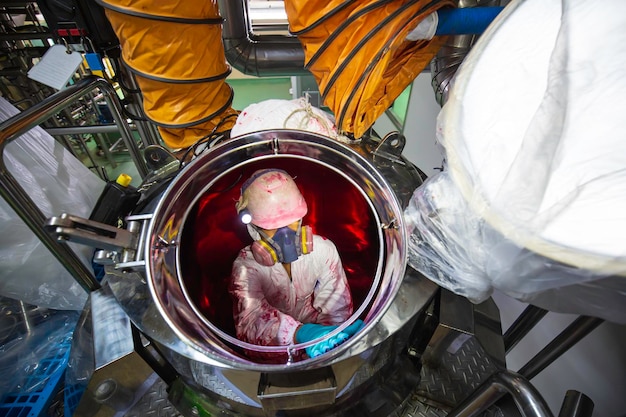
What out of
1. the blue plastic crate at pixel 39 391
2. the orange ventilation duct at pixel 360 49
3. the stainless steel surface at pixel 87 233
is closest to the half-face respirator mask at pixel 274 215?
the orange ventilation duct at pixel 360 49

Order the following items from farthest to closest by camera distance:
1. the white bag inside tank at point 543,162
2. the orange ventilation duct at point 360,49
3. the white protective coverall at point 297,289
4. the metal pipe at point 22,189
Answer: the white protective coverall at point 297,289, the metal pipe at point 22,189, the orange ventilation duct at point 360,49, the white bag inside tank at point 543,162

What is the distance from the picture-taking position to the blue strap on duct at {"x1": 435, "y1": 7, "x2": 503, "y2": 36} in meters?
0.86

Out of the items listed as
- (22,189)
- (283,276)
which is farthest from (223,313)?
(22,189)

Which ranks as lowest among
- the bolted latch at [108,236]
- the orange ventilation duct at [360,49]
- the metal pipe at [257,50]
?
the bolted latch at [108,236]

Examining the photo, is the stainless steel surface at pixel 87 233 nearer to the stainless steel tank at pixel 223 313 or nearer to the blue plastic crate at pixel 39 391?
the stainless steel tank at pixel 223 313

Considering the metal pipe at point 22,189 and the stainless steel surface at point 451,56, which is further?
the stainless steel surface at point 451,56

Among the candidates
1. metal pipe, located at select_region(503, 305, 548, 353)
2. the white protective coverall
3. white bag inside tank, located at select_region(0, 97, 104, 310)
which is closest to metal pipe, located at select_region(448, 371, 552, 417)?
metal pipe, located at select_region(503, 305, 548, 353)

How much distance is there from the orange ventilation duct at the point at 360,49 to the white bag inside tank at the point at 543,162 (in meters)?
0.27

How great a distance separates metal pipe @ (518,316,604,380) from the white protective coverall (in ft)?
2.08

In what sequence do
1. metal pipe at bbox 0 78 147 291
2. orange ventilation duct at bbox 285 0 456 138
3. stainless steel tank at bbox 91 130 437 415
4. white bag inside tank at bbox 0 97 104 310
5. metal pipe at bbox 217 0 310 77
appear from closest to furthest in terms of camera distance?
stainless steel tank at bbox 91 130 437 415 → orange ventilation duct at bbox 285 0 456 138 → metal pipe at bbox 0 78 147 291 → white bag inside tank at bbox 0 97 104 310 → metal pipe at bbox 217 0 310 77

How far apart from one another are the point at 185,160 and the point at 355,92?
2.18ft

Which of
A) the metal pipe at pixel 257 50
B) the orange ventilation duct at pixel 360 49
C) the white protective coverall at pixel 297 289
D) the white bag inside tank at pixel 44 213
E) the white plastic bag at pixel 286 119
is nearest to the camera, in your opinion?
the orange ventilation duct at pixel 360 49

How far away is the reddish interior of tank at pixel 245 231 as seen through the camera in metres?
1.17

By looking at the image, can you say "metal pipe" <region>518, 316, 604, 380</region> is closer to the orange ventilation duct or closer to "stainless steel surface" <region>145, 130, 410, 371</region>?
"stainless steel surface" <region>145, 130, 410, 371</region>
